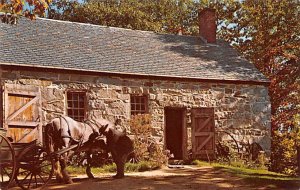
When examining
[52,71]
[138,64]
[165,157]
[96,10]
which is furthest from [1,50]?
[96,10]

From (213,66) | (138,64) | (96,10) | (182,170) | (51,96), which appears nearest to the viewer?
(182,170)

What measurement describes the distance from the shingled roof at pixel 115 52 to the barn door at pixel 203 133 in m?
1.37

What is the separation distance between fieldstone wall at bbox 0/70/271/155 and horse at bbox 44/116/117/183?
3.83m

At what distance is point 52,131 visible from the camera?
8.32m

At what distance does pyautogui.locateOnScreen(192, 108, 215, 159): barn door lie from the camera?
14.0 meters

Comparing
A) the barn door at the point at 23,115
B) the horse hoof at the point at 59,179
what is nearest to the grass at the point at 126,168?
the barn door at the point at 23,115

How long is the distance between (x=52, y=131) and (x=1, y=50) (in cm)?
496

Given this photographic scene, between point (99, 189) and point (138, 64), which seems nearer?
point (99, 189)

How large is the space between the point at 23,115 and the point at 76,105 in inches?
115

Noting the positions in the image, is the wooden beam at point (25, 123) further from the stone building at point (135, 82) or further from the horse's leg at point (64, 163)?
the horse's leg at point (64, 163)

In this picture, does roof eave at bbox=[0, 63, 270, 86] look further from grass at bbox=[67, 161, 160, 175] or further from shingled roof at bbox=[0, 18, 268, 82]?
grass at bbox=[67, 161, 160, 175]

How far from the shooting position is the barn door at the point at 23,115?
9.55m

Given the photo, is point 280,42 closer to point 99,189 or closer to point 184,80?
point 184,80

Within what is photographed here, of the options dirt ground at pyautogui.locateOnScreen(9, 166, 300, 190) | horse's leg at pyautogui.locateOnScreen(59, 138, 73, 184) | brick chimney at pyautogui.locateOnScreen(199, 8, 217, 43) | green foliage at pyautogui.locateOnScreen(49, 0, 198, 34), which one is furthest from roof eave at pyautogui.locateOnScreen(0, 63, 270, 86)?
green foliage at pyautogui.locateOnScreen(49, 0, 198, 34)
